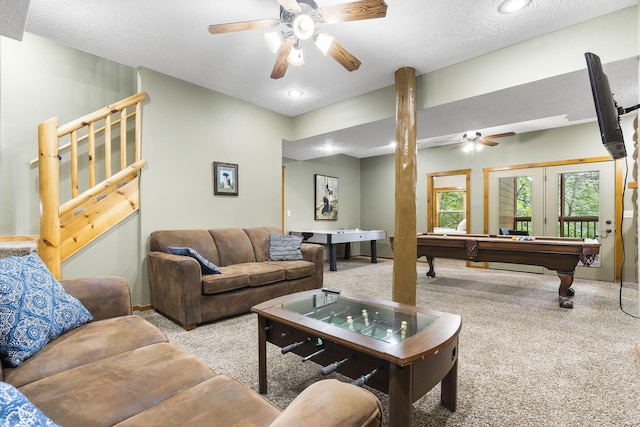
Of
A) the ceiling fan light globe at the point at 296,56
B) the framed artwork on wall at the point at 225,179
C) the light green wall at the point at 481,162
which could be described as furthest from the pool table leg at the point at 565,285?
the framed artwork on wall at the point at 225,179

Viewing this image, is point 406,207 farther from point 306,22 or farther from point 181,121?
point 181,121

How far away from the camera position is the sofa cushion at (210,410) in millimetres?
867

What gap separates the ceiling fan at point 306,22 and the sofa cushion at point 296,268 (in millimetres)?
2180

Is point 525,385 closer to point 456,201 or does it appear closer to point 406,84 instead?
point 406,84

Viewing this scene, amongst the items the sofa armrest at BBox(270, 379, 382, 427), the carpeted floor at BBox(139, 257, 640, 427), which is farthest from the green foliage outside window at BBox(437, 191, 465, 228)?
the sofa armrest at BBox(270, 379, 382, 427)

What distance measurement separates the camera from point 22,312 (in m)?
1.31

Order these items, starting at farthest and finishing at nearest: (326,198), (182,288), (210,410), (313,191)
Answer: (326,198), (313,191), (182,288), (210,410)

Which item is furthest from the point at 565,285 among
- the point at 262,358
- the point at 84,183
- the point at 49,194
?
the point at 84,183

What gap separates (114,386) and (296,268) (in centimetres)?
261

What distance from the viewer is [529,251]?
370 cm

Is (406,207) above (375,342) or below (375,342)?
above

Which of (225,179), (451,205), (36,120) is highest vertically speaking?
(36,120)

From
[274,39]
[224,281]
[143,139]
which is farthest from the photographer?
[143,139]

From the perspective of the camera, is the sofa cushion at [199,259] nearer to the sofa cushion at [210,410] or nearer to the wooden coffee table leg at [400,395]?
the sofa cushion at [210,410]
